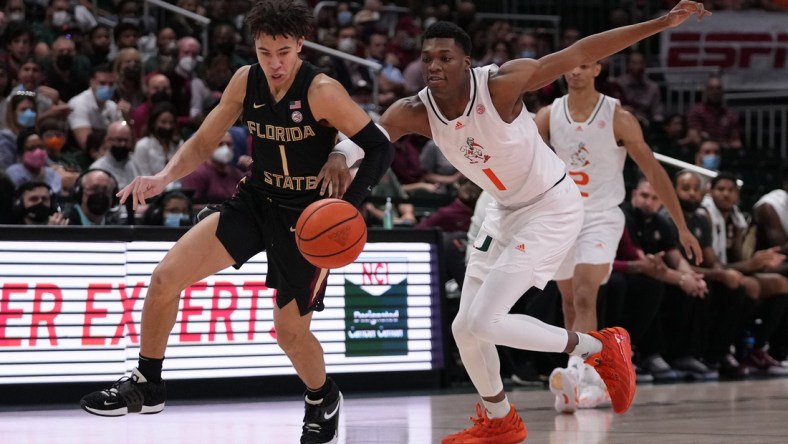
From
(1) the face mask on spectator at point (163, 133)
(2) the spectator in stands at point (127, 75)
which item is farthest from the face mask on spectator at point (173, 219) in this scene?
(2) the spectator in stands at point (127, 75)

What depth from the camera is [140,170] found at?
10289 millimetres

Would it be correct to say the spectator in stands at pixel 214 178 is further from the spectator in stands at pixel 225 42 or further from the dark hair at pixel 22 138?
the spectator in stands at pixel 225 42

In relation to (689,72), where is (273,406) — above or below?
below

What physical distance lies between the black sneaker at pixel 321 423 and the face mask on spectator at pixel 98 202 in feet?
12.8

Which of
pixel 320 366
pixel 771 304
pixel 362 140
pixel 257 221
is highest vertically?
pixel 362 140

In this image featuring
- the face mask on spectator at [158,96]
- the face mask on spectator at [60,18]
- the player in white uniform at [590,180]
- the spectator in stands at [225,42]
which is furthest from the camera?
the spectator in stands at [225,42]

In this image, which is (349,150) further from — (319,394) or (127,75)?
(127,75)

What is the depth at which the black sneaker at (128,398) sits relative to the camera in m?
5.05

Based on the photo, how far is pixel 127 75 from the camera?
11938mm

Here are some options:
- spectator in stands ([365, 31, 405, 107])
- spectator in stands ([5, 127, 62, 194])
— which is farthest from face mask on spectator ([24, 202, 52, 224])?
spectator in stands ([365, 31, 405, 107])

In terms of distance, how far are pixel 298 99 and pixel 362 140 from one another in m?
0.35

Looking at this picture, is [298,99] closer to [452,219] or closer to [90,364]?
[90,364]

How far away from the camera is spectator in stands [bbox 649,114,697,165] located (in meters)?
15.0

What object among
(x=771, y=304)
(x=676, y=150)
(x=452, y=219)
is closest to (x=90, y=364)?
(x=452, y=219)
